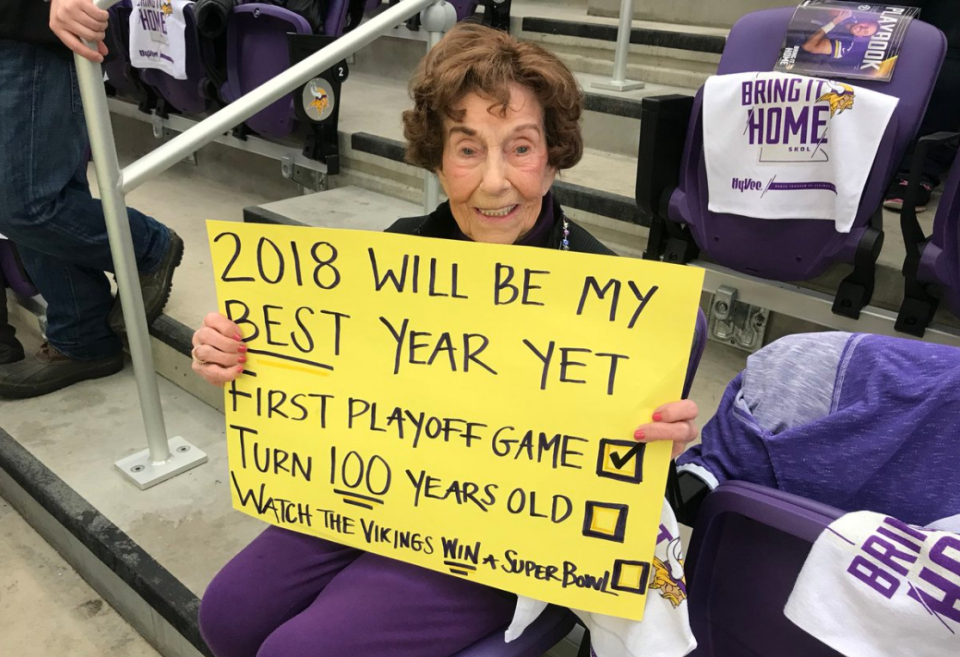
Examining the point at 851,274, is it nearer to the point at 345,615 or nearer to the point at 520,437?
the point at 520,437

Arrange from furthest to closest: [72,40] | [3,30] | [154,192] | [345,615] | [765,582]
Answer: [154,192] < [3,30] < [72,40] < [345,615] < [765,582]

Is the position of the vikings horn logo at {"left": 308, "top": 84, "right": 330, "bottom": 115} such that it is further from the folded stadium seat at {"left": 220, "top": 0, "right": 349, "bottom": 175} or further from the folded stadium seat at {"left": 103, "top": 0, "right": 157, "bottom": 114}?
the folded stadium seat at {"left": 103, "top": 0, "right": 157, "bottom": 114}

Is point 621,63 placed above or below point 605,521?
above

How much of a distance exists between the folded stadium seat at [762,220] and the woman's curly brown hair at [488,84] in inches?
27.5

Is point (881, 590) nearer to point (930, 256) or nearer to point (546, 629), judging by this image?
point (546, 629)

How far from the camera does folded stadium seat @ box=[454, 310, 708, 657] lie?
0.75 meters

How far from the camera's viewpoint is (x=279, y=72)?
229 centimetres

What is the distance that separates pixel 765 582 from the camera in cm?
67

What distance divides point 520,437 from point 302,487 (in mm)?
291

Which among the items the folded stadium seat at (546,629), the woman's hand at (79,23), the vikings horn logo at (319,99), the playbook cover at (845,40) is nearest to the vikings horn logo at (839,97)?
the playbook cover at (845,40)

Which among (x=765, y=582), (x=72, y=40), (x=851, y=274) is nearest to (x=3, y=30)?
(x=72, y=40)

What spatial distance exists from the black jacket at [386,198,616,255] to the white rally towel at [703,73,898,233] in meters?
0.67

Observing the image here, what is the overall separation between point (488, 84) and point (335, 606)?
2.07 ft

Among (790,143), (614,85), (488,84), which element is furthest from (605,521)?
(614,85)
